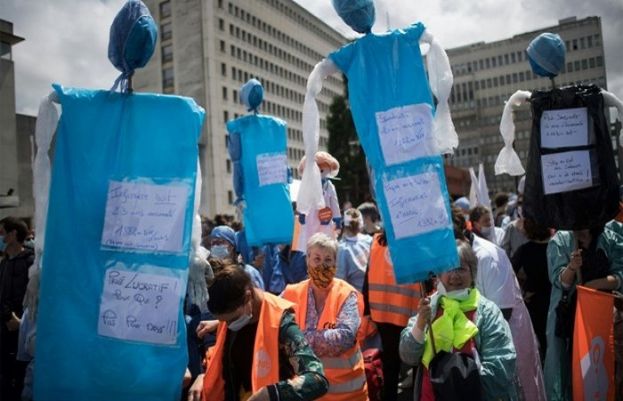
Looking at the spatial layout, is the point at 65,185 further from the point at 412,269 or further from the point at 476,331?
the point at 476,331

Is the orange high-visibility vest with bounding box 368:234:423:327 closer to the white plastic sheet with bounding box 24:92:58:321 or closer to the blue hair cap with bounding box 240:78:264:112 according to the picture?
the white plastic sheet with bounding box 24:92:58:321

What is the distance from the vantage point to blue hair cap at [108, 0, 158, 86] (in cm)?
261

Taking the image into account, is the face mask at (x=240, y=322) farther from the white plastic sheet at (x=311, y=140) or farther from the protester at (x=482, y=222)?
the protester at (x=482, y=222)

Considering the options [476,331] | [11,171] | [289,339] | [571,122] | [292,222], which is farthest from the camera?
[11,171]

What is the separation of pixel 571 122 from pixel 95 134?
3.03 metres

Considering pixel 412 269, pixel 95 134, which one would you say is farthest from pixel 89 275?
pixel 412 269

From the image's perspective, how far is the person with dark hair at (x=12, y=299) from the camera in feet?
17.0

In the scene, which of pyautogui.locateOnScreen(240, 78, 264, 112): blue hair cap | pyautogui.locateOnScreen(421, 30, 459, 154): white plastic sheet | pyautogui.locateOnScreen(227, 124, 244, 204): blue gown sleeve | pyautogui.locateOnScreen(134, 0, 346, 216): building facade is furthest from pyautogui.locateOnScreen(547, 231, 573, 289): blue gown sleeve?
pyautogui.locateOnScreen(134, 0, 346, 216): building facade

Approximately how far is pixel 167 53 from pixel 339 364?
60.4 m

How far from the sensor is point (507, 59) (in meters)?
73.9

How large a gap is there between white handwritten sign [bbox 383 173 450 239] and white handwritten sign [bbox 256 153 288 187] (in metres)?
3.17

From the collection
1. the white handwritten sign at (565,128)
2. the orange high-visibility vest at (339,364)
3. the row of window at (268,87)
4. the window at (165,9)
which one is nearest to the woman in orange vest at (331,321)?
the orange high-visibility vest at (339,364)

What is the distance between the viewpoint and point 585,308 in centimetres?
338

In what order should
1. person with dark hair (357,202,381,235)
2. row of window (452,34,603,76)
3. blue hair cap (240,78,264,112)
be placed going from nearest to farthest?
blue hair cap (240,78,264,112) < person with dark hair (357,202,381,235) < row of window (452,34,603,76)
